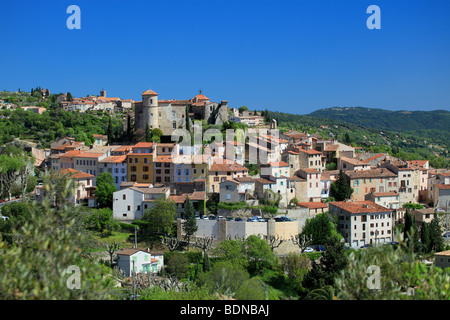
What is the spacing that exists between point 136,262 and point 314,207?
17.5 meters

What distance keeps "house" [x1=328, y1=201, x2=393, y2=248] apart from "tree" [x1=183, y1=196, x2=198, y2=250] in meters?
13.6

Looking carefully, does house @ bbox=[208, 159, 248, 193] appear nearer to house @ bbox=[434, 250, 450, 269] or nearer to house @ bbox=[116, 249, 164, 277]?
house @ bbox=[116, 249, 164, 277]

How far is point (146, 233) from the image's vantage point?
138 feet

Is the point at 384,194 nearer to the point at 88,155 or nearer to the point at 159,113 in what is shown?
the point at 159,113

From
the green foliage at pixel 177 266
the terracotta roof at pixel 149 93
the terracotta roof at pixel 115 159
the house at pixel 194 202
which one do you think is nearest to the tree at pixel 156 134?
the terracotta roof at pixel 149 93

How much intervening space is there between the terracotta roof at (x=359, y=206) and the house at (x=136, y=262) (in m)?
18.1

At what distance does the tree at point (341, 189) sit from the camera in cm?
4853

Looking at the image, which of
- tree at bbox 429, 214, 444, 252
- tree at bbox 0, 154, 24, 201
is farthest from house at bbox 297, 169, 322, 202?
tree at bbox 0, 154, 24, 201

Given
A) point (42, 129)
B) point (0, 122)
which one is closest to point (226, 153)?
point (42, 129)

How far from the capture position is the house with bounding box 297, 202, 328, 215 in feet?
148

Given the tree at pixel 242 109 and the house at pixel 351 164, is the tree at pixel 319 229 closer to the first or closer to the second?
the house at pixel 351 164

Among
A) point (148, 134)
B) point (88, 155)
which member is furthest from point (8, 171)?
point (148, 134)
